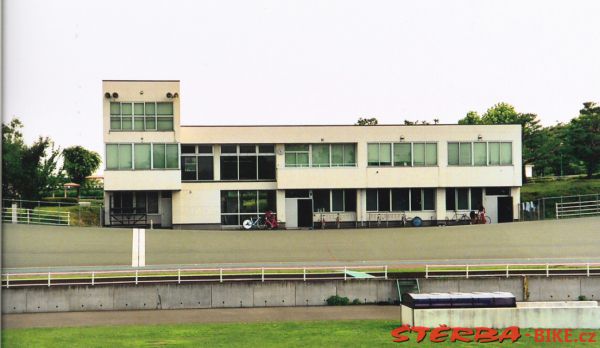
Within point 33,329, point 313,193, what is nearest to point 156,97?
point 313,193

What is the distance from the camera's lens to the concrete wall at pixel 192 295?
20.6 m

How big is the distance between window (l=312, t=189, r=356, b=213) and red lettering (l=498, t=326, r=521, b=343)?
68.0 feet

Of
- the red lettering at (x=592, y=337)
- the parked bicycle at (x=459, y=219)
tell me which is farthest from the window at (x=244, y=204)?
the red lettering at (x=592, y=337)

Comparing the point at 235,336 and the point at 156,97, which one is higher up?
the point at 156,97

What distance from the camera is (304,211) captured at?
37500 mm

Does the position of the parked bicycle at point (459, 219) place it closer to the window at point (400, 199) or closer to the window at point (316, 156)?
the window at point (400, 199)

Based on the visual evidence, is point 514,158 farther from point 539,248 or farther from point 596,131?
point 596,131

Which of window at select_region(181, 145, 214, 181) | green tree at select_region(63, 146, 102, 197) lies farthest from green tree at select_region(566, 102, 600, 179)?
green tree at select_region(63, 146, 102, 197)

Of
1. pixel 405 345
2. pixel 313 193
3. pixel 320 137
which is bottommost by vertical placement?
pixel 405 345

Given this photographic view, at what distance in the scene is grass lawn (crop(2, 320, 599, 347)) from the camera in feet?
53.5

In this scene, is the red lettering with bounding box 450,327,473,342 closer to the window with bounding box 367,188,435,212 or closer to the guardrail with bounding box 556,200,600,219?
the window with bounding box 367,188,435,212

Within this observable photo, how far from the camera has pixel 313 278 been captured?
22.0 metres

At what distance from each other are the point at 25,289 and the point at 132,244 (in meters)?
8.71

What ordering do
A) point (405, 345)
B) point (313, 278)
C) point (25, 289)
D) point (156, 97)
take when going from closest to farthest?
point (405, 345), point (25, 289), point (313, 278), point (156, 97)
